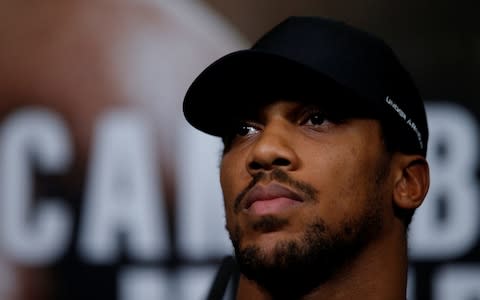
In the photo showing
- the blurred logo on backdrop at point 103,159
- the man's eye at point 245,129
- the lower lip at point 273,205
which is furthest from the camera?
the blurred logo on backdrop at point 103,159

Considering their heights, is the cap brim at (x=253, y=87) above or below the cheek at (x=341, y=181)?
above

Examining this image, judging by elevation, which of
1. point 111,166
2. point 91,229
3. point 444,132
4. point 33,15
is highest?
point 33,15

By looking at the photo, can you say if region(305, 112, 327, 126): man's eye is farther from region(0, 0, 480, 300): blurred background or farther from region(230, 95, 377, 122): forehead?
region(0, 0, 480, 300): blurred background

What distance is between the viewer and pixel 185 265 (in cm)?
138

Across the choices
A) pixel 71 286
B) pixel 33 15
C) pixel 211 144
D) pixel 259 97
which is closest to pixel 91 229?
pixel 71 286

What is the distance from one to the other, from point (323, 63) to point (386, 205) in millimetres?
184

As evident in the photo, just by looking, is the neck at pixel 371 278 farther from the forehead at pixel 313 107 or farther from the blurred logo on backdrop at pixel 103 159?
the blurred logo on backdrop at pixel 103 159

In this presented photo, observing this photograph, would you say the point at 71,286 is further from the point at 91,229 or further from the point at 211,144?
the point at 211,144

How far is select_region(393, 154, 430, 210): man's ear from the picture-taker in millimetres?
907

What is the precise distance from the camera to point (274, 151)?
32.4 inches

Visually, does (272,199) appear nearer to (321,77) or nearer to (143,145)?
(321,77)

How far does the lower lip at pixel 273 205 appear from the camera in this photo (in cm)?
80

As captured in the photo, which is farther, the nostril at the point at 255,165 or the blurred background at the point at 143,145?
the blurred background at the point at 143,145

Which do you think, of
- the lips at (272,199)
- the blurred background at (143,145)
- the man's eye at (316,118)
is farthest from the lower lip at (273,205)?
the blurred background at (143,145)
